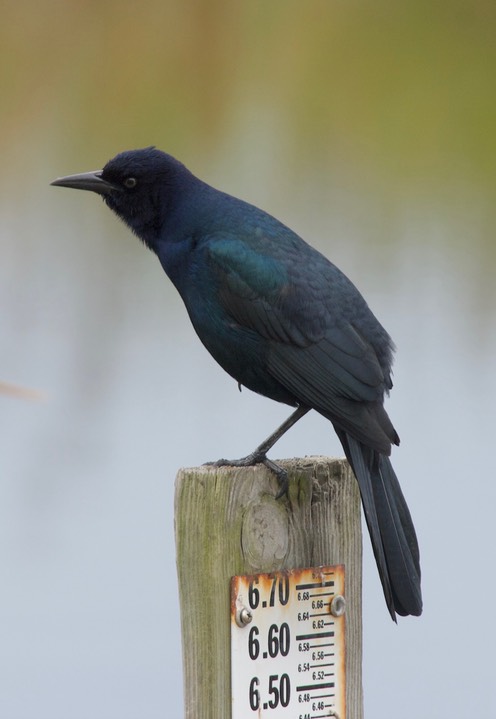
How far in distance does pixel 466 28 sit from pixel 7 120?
223 cm

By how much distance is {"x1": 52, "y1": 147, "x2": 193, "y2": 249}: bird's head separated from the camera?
12.7 feet

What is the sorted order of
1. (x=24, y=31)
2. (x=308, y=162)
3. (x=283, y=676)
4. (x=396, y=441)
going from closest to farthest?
(x=283, y=676), (x=396, y=441), (x=24, y=31), (x=308, y=162)

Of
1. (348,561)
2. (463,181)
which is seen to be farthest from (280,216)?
(348,561)

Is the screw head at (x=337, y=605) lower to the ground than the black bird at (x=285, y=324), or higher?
lower

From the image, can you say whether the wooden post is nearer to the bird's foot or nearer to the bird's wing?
the bird's foot

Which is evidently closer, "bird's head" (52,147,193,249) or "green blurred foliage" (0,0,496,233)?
"bird's head" (52,147,193,249)

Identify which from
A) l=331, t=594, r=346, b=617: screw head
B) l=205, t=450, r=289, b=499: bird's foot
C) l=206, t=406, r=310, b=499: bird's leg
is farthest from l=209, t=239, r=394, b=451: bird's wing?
l=331, t=594, r=346, b=617: screw head

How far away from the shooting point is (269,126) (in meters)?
6.86

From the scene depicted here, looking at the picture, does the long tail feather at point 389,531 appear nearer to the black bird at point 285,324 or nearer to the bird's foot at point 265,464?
the black bird at point 285,324

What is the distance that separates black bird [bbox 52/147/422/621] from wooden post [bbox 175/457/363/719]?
18 centimetres

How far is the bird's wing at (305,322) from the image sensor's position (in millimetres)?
3463

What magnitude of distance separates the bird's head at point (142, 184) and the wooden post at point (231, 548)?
1.02 m

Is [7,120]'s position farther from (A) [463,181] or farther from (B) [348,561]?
(B) [348,561]

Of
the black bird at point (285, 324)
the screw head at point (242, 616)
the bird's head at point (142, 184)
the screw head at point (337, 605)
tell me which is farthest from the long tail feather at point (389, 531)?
the bird's head at point (142, 184)
